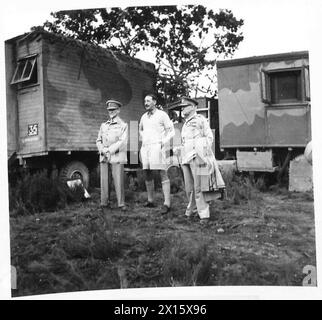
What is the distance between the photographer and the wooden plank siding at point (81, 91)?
2.56 meters

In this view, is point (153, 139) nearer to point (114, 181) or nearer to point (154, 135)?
point (154, 135)

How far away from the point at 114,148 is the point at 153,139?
0.95 feet

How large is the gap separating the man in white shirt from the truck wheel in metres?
0.42

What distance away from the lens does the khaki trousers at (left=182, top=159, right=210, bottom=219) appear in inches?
96.8

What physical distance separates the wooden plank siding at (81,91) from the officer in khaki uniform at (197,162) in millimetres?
342

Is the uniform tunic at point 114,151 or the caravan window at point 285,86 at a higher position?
the caravan window at point 285,86

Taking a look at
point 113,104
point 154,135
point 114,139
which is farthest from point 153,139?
point 113,104

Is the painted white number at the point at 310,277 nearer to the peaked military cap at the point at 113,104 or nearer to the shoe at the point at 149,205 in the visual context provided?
the shoe at the point at 149,205

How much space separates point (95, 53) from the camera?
2568 mm


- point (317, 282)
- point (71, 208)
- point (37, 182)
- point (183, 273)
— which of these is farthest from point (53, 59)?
point (317, 282)

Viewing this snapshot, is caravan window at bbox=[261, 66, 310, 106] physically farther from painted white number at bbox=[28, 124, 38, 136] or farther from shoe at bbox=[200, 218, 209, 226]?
painted white number at bbox=[28, 124, 38, 136]

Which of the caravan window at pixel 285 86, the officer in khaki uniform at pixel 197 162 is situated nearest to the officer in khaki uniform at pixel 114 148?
the officer in khaki uniform at pixel 197 162

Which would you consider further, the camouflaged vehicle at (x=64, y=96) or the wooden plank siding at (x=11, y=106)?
the camouflaged vehicle at (x=64, y=96)
